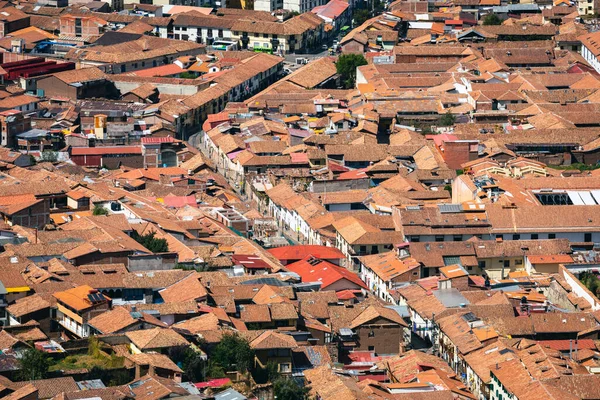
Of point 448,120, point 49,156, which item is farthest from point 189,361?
point 448,120

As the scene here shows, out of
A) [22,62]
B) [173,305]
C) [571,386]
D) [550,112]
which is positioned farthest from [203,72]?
[571,386]

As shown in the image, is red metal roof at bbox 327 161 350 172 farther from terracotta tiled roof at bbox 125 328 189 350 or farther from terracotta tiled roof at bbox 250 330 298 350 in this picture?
terracotta tiled roof at bbox 125 328 189 350

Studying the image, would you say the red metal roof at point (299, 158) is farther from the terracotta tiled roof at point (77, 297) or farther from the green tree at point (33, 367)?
the green tree at point (33, 367)

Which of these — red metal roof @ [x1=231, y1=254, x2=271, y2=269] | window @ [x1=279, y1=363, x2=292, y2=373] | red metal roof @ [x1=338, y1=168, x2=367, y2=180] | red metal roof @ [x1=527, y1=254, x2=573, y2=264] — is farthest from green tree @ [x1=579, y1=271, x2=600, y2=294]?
red metal roof @ [x1=338, y1=168, x2=367, y2=180]

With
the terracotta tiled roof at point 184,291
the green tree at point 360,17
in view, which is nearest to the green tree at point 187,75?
the green tree at point 360,17

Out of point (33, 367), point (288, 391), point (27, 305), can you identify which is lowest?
point (27, 305)

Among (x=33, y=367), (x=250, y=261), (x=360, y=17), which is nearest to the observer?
(x=33, y=367)

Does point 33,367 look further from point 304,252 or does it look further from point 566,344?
point 304,252
